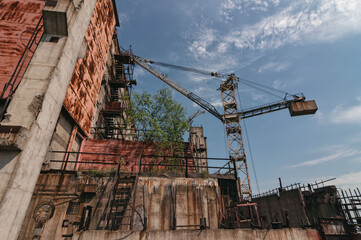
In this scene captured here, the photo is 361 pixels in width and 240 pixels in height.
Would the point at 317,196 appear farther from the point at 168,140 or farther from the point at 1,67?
the point at 1,67

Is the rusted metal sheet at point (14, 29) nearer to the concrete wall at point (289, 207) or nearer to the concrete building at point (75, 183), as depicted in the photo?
the concrete building at point (75, 183)

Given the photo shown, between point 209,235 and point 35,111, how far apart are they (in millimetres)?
7145

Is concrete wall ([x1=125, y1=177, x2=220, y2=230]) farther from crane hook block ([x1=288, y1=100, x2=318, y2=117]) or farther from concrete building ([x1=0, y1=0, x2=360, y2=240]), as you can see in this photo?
crane hook block ([x1=288, y1=100, x2=318, y2=117])

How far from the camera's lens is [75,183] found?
322 inches

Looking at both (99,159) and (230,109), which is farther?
(230,109)

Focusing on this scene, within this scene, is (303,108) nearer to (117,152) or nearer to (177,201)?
(117,152)

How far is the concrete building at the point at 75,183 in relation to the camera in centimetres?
551

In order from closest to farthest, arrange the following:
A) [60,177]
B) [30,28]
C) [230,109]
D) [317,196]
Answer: [60,177], [30,28], [317,196], [230,109]

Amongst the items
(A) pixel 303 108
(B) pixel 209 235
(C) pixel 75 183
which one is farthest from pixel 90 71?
(A) pixel 303 108

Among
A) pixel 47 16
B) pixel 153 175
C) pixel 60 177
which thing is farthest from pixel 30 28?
pixel 153 175

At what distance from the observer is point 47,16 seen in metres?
7.03

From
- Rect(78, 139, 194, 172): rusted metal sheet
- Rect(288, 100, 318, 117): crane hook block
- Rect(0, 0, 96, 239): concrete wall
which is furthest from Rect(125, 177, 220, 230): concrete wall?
Rect(288, 100, 318, 117): crane hook block

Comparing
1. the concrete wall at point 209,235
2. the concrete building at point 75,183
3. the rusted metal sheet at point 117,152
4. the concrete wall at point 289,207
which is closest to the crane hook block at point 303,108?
the concrete wall at point 289,207

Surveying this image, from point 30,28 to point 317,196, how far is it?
2172 cm
